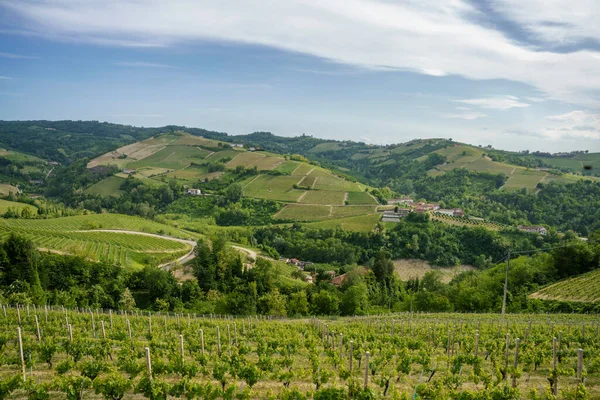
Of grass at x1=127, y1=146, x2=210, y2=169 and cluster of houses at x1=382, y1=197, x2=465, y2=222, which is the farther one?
grass at x1=127, y1=146, x2=210, y2=169

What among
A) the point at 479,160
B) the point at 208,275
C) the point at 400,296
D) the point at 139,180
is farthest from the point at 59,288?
the point at 479,160

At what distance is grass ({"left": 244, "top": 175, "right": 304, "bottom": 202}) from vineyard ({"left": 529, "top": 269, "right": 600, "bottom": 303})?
76.9 meters

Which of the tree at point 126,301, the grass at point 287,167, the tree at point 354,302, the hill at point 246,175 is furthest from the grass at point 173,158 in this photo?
the tree at point 354,302

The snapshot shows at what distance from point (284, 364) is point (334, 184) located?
114219 millimetres

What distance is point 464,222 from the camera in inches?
4099

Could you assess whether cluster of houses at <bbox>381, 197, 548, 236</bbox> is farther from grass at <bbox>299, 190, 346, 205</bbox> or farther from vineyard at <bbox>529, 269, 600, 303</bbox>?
vineyard at <bbox>529, 269, 600, 303</bbox>

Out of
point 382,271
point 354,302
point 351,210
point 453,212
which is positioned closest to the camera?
point 354,302

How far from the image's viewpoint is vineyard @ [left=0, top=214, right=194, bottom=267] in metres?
52.7

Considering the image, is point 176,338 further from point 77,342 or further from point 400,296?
point 400,296

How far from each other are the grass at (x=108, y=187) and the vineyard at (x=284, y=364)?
4450 inches

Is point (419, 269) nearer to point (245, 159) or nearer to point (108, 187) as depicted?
point (245, 159)

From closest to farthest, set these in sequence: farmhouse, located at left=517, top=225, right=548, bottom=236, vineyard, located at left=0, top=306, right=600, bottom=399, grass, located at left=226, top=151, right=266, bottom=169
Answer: vineyard, located at left=0, top=306, right=600, bottom=399 → farmhouse, located at left=517, top=225, right=548, bottom=236 → grass, located at left=226, top=151, right=266, bottom=169

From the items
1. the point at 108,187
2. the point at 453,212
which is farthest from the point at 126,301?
the point at 108,187

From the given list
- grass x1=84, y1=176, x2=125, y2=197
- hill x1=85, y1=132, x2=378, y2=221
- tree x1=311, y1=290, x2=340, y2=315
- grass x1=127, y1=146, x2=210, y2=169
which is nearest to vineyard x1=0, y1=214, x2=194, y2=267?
tree x1=311, y1=290, x2=340, y2=315
